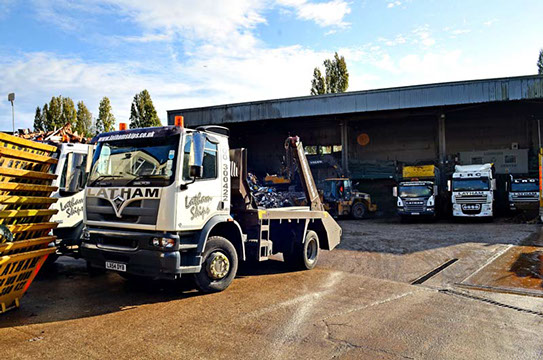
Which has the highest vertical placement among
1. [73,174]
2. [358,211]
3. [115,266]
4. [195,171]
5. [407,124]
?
[407,124]

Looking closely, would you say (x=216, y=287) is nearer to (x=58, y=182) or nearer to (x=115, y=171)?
(x=115, y=171)

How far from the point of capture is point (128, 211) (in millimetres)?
5891

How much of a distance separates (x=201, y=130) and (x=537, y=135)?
3061 cm

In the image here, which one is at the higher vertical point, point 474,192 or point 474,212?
point 474,192

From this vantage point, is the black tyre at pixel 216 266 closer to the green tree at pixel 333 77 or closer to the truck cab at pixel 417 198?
the truck cab at pixel 417 198

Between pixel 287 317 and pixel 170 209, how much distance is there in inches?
87.5

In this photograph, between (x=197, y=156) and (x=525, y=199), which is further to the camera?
(x=525, y=199)

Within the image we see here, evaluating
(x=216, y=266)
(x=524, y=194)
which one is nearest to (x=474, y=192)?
(x=524, y=194)

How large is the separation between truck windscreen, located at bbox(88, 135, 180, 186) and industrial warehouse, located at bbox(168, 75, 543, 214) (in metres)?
20.9

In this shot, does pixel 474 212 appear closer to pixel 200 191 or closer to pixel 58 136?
pixel 200 191

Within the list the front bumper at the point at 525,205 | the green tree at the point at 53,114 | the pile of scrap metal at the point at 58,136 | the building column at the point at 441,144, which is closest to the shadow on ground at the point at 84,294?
the pile of scrap metal at the point at 58,136

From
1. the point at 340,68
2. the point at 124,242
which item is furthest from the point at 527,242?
the point at 340,68

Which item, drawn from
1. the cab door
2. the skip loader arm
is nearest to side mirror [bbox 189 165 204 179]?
the cab door

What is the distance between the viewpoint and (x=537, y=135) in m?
29.0
